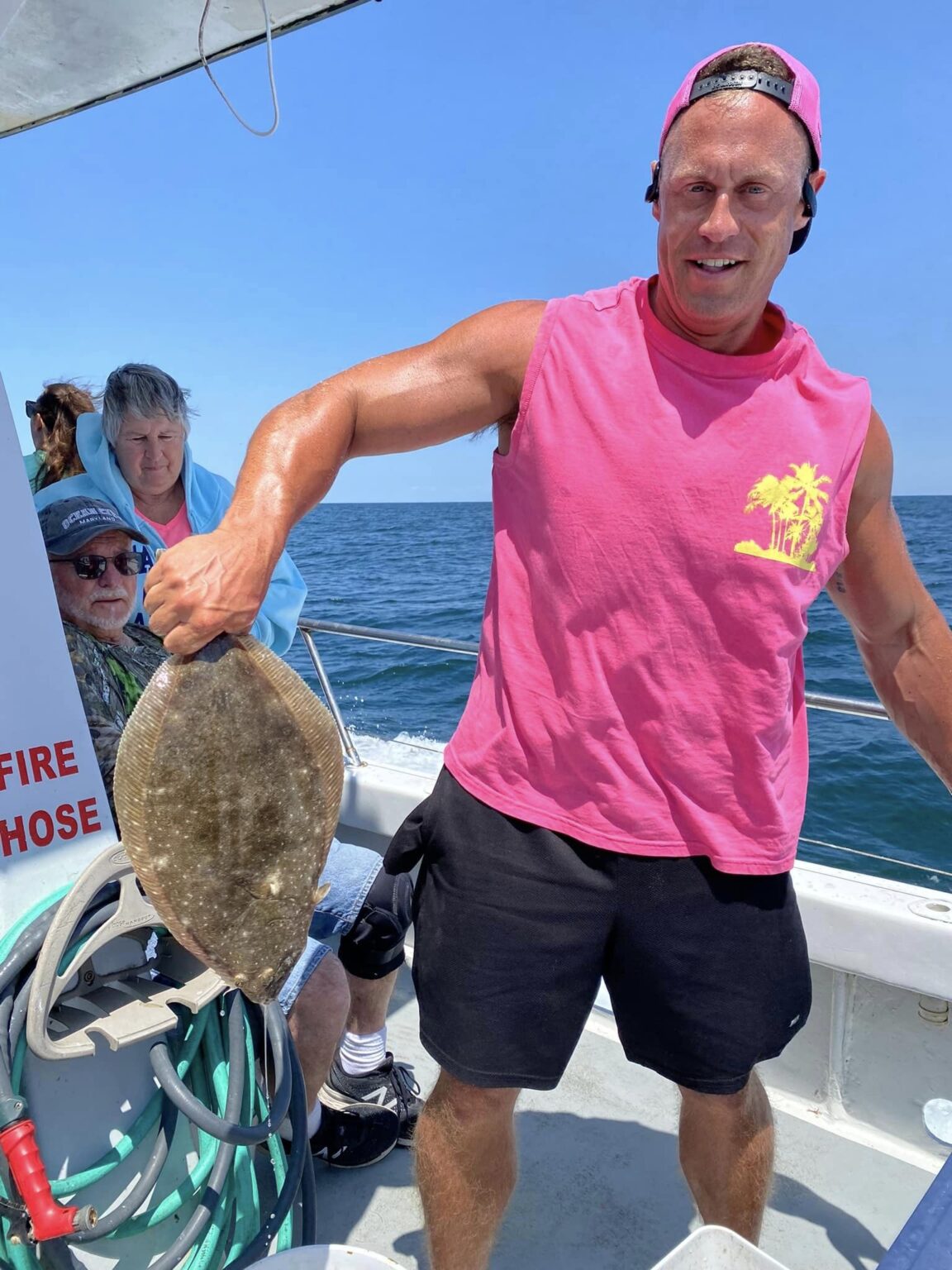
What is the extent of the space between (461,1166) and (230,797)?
3.96 ft

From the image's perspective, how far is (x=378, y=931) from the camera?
2.79m

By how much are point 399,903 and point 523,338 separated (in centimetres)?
170

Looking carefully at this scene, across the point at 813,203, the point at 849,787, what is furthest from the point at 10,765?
the point at 849,787

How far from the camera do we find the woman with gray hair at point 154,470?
321cm

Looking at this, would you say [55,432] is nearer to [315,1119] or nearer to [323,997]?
[323,997]

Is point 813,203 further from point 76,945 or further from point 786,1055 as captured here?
point 786,1055

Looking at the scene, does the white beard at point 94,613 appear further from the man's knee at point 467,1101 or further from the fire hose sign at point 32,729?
the man's knee at point 467,1101

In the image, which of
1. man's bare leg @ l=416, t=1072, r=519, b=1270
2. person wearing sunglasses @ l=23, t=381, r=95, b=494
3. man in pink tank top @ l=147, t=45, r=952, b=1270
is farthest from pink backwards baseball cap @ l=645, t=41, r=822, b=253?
person wearing sunglasses @ l=23, t=381, r=95, b=494

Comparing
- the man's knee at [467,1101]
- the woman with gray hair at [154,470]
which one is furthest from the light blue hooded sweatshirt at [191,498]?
the man's knee at [467,1101]

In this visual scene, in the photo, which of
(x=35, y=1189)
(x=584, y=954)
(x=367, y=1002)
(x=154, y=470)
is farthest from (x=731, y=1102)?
(x=154, y=470)

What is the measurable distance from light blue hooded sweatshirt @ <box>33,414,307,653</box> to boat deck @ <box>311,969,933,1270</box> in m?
1.70

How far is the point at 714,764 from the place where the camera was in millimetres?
1862

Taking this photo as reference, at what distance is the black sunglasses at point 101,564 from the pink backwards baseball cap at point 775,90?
1.73 m

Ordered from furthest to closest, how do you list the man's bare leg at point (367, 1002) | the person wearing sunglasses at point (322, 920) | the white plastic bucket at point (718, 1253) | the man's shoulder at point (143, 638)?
the man's bare leg at point (367, 1002) → the man's shoulder at point (143, 638) → the person wearing sunglasses at point (322, 920) → the white plastic bucket at point (718, 1253)
